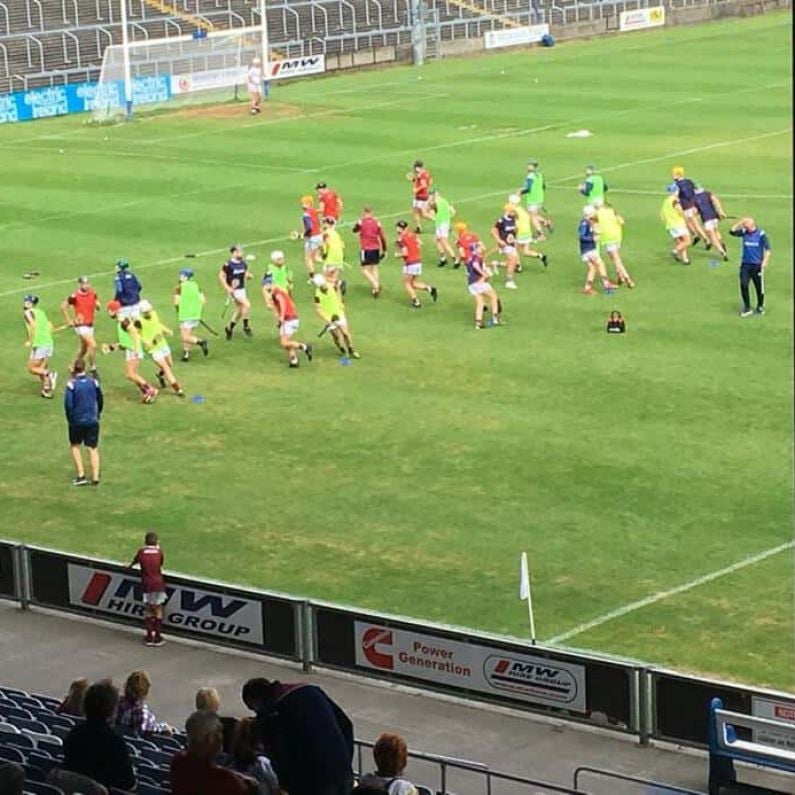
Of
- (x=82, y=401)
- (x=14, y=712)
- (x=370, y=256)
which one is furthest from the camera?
(x=370, y=256)

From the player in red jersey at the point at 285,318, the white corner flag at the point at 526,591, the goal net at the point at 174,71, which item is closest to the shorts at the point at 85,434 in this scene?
the player in red jersey at the point at 285,318

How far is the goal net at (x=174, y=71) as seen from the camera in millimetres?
59969

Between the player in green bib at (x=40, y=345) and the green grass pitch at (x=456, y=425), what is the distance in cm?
44

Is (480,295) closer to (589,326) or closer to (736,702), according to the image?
(589,326)

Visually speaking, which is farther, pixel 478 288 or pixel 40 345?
pixel 478 288

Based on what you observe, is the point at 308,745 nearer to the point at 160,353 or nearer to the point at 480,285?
the point at 160,353

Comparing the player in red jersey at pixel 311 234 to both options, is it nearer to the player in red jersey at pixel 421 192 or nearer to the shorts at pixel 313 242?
the shorts at pixel 313 242

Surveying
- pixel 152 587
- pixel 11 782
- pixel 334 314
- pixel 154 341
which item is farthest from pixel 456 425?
pixel 11 782

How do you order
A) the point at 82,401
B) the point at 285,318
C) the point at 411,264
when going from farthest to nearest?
the point at 411,264
the point at 285,318
the point at 82,401

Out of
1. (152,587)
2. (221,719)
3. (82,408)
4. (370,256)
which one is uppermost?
(370,256)

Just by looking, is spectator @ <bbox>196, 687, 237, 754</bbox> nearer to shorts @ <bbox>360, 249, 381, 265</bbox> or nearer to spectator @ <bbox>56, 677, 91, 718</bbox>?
spectator @ <bbox>56, 677, 91, 718</bbox>

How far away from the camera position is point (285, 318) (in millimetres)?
31609

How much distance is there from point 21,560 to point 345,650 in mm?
3974

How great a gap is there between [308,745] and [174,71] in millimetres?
51920
